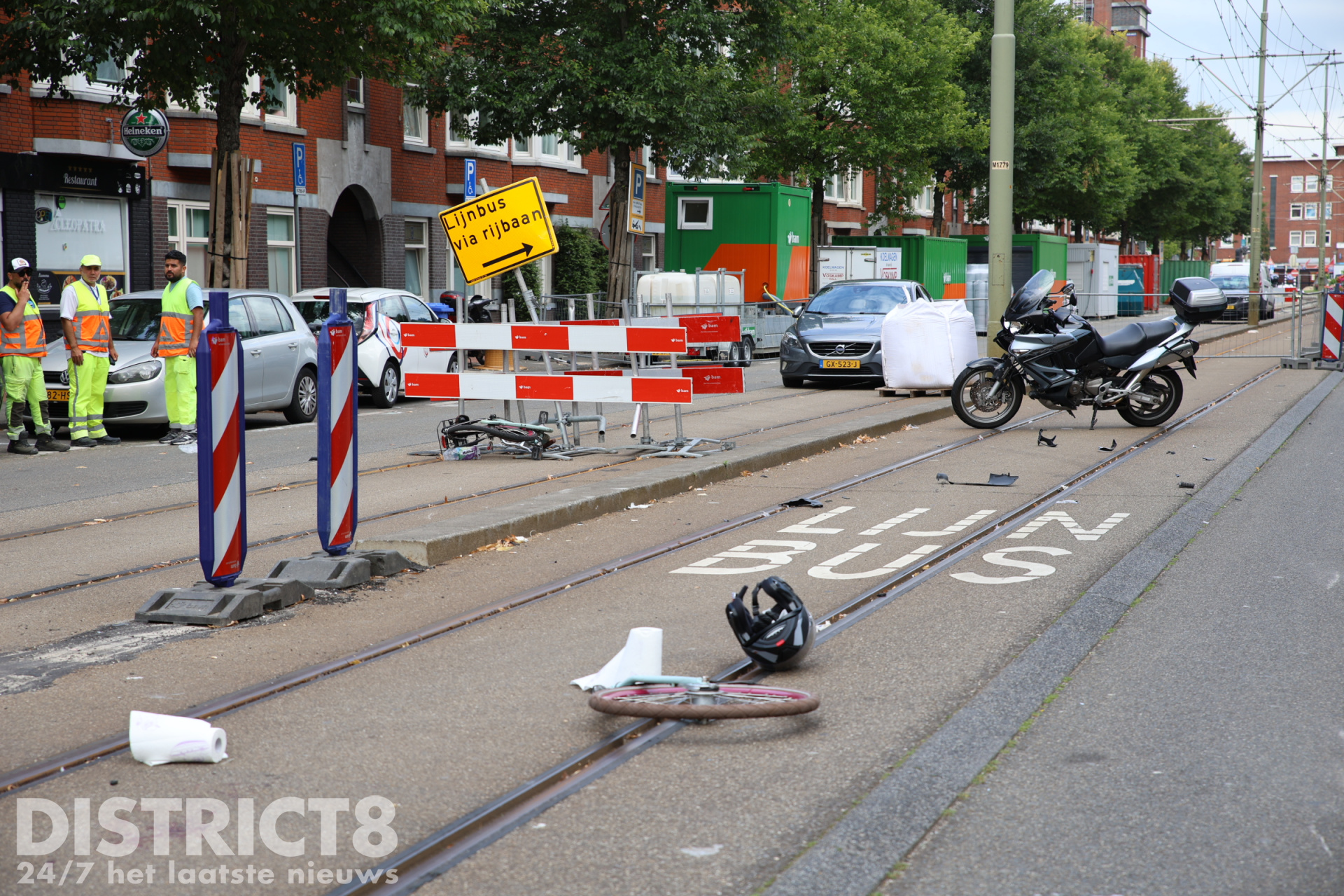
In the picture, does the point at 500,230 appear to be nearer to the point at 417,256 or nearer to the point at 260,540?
the point at 260,540

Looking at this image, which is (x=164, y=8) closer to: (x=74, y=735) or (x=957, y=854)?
(x=74, y=735)

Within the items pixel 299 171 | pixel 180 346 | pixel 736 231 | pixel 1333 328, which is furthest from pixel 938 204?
pixel 180 346

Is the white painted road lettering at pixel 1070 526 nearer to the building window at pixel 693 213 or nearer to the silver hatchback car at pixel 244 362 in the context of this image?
the silver hatchback car at pixel 244 362

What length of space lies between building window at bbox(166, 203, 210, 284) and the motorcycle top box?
1646 cm

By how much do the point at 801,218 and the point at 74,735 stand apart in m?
28.7

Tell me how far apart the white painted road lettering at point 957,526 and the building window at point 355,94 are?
22.6m

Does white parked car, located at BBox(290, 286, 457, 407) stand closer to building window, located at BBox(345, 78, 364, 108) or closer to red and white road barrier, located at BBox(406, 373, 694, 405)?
red and white road barrier, located at BBox(406, 373, 694, 405)

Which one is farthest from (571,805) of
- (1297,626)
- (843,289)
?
(843,289)

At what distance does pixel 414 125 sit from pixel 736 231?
24.0 feet

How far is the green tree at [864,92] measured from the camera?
3772 cm

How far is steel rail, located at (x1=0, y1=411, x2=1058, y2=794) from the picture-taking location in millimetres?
4363

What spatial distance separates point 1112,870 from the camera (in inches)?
140

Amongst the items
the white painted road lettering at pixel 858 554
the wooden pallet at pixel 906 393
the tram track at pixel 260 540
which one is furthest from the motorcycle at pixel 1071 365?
the white painted road lettering at pixel 858 554

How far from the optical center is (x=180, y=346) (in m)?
14.3
